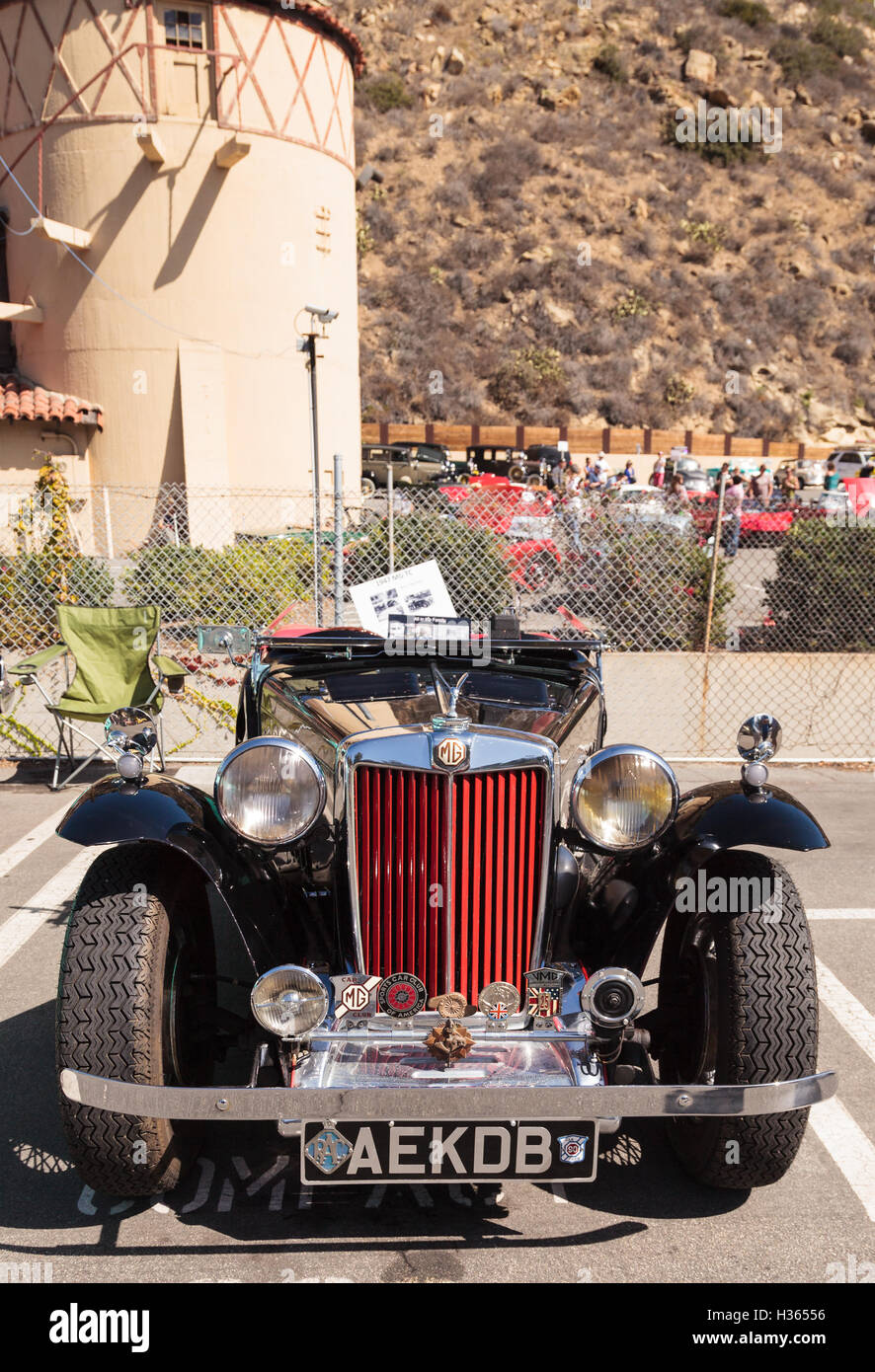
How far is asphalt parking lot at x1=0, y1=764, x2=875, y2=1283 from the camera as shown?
107 inches

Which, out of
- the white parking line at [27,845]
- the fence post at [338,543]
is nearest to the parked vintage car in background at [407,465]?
the fence post at [338,543]

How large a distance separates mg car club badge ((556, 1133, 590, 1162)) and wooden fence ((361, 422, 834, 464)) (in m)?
32.8

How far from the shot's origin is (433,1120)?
2.47 m

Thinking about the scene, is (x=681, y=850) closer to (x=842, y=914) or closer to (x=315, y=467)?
(x=842, y=914)

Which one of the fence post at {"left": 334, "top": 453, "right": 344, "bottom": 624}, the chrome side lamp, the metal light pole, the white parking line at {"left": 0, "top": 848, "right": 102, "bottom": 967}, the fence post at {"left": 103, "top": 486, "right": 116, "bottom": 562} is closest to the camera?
the chrome side lamp

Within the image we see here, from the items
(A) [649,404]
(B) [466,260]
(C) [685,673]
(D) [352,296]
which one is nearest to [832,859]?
(C) [685,673]

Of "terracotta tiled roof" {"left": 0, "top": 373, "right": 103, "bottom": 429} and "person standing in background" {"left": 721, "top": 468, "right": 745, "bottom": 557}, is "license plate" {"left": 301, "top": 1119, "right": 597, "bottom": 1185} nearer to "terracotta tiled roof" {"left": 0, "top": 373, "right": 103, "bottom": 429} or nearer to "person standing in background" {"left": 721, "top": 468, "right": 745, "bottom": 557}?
"person standing in background" {"left": 721, "top": 468, "right": 745, "bottom": 557}

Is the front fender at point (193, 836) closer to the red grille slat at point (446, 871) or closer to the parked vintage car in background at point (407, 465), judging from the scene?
the red grille slat at point (446, 871)

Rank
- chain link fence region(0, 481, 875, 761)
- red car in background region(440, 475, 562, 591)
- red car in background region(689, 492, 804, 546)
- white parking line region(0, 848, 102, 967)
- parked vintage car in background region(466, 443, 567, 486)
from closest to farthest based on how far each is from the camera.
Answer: white parking line region(0, 848, 102, 967), chain link fence region(0, 481, 875, 761), red car in background region(440, 475, 562, 591), red car in background region(689, 492, 804, 546), parked vintage car in background region(466, 443, 567, 486)

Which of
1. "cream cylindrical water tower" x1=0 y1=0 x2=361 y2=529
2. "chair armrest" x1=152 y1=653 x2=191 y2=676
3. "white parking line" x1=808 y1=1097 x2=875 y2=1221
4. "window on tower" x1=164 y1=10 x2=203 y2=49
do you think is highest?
"window on tower" x1=164 y1=10 x2=203 y2=49

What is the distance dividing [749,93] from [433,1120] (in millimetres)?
56787

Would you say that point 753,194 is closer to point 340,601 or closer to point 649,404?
point 649,404

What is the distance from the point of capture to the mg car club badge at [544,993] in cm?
286

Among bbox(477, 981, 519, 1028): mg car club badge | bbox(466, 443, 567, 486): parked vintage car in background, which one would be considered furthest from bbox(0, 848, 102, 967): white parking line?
bbox(466, 443, 567, 486): parked vintage car in background
